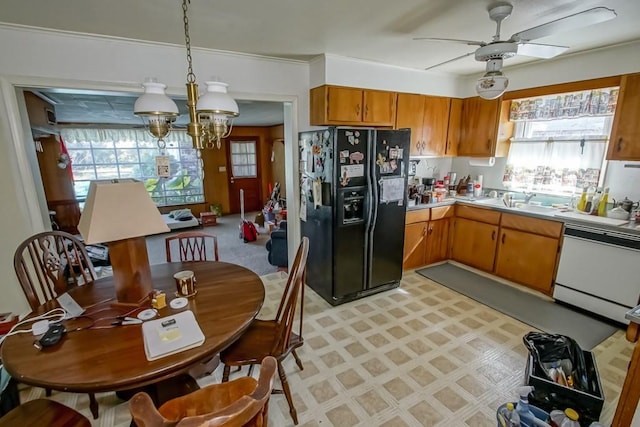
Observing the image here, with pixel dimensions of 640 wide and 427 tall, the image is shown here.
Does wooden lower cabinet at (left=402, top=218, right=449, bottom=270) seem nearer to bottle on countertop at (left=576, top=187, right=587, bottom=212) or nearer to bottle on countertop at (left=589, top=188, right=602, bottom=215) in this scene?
bottle on countertop at (left=576, top=187, right=587, bottom=212)

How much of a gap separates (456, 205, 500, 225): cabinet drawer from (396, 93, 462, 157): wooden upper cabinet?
0.78 meters

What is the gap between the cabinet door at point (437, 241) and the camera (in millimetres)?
3846

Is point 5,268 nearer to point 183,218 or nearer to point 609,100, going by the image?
point 183,218

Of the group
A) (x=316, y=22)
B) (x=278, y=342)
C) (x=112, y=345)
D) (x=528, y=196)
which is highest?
(x=316, y=22)

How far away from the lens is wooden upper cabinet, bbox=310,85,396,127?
3043 millimetres

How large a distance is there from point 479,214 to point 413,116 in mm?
1435

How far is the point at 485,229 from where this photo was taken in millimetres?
3631

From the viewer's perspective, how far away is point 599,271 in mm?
2711

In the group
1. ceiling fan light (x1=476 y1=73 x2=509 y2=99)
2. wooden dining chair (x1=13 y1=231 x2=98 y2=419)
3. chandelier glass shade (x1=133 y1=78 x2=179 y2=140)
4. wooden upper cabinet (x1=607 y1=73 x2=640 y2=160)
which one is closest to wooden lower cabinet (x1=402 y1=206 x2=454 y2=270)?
wooden upper cabinet (x1=607 y1=73 x2=640 y2=160)

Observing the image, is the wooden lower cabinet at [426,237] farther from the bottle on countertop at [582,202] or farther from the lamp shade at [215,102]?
the lamp shade at [215,102]

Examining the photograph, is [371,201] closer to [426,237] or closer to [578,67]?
[426,237]

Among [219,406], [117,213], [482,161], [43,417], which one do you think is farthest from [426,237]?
[43,417]

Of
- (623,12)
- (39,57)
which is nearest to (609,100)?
(623,12)

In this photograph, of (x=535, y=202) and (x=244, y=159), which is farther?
(x=244, y=159)
